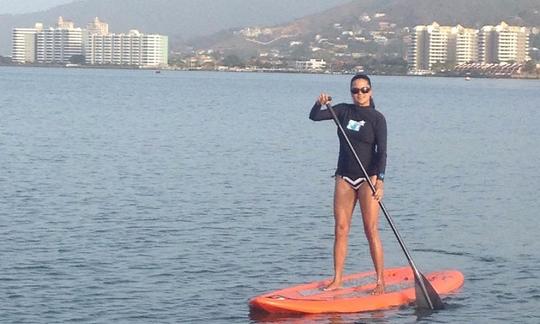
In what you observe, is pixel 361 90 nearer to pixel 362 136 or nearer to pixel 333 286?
pixel 362 136

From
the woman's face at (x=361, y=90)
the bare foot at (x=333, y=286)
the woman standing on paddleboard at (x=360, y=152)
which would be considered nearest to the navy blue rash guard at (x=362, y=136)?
the woman standing on paddleboard at (x=360, y=152)

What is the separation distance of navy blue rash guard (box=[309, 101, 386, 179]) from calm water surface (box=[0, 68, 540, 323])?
166 cm

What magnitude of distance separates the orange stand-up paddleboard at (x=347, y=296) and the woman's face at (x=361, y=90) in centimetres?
225

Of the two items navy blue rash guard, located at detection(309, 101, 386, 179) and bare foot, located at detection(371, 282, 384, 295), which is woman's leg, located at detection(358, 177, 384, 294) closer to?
bare foot, located at detection(371, 282, 384, 295)

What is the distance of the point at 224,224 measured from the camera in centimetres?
2198

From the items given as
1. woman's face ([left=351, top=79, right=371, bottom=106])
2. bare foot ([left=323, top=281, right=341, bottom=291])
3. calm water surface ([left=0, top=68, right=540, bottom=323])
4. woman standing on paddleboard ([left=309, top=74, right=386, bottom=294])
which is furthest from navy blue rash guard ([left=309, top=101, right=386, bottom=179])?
calm water surface ([left=0, top=68, right=540, bottom=323])

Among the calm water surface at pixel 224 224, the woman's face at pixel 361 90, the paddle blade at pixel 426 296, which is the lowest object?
the calm water surface at pixel 224 224

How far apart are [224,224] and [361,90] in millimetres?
8457

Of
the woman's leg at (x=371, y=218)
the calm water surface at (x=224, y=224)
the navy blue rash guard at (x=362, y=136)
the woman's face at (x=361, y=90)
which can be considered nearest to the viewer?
the woman's face at (x=361, y=90)

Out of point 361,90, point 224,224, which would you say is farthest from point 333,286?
point 224,224

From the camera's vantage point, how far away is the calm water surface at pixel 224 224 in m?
15.5

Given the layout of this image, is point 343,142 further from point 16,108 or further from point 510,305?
point 16,108

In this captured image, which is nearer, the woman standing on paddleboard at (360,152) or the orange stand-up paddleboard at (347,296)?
the woman standing on paddleboard at (360,152)

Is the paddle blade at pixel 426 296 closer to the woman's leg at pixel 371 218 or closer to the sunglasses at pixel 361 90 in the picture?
the woman's leg at pixel 371 218
